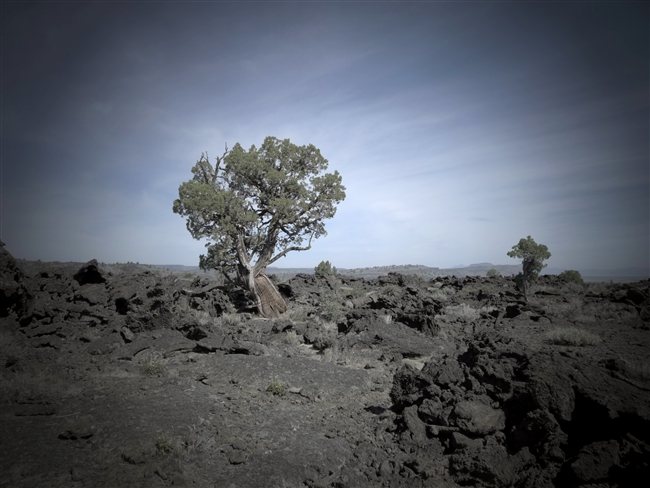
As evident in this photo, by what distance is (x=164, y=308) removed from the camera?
12.3m

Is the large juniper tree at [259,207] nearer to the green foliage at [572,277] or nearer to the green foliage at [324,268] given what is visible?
the green foliage at [324,268]

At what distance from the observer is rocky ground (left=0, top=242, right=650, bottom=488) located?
4316 millimetres

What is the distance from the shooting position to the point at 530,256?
23328 millimetres

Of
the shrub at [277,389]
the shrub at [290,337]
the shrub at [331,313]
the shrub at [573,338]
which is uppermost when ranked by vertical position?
the shrub at [573,338]

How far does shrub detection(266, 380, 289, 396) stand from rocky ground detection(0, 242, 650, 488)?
0.03m

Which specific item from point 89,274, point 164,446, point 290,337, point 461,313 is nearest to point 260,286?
point 290,337

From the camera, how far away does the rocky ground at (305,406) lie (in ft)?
14.2

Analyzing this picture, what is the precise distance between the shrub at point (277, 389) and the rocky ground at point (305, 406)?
0.03m

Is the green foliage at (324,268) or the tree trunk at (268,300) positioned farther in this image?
the green foliage at (324,268)

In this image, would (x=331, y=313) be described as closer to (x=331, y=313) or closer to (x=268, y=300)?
(x=331, y=313)

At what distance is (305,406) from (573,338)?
852cm

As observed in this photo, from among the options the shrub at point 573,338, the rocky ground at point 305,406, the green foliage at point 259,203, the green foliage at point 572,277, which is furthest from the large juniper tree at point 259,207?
the green foliage at point 572,277

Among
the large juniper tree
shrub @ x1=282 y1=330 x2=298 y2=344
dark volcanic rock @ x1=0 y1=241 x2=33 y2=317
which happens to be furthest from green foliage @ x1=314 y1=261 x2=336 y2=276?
dark volcanic rock @ x1=0 y1=241 x2=33 y2=317

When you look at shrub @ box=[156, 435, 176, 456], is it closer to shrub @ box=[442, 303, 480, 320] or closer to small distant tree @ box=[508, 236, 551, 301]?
shrub @ box=[442, 303, 480, 320]
